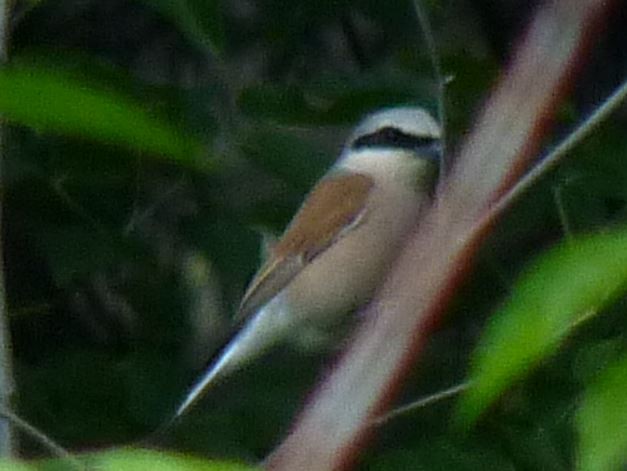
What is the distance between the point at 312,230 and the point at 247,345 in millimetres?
203

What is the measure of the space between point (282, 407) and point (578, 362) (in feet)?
1.54

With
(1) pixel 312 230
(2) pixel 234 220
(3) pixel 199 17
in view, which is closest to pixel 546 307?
(3) pixel 199 17

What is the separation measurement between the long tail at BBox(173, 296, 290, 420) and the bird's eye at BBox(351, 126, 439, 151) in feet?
0.74

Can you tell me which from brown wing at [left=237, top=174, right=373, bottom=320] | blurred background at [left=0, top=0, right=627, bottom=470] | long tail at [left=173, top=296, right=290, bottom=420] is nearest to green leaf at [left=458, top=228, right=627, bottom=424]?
blurred background at [left=0, top=0, right=627, bottom=470]

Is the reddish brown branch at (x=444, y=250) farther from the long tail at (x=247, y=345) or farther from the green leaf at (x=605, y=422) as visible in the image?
the long tail at (x=247, y=345)

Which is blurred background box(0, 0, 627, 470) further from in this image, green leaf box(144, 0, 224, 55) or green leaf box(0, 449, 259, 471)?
green leaf box(0, 449, 259, 471)

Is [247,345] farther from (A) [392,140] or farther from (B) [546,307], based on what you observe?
(B) [546,307]

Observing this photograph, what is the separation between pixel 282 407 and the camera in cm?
148

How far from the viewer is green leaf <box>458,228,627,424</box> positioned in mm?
503


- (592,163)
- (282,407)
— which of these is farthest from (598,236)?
(282,407)

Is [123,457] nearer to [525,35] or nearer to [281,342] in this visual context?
[525,35]

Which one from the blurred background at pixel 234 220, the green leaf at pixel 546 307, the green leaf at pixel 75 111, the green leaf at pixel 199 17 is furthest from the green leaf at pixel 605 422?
the green leaf at pixel 199 17

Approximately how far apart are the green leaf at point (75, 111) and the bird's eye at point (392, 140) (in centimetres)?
120

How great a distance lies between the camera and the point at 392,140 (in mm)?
1830
